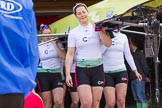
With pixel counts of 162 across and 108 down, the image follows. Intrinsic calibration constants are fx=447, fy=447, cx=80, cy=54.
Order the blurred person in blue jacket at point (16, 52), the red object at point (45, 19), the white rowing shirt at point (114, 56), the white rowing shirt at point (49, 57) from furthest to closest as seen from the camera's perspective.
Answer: the red object at point (45, 19) < the white rowing shirt at point (49, 57) < the white rowing shirt at point (114, 56) < the blurred person in blue jacket at point (16, 52)

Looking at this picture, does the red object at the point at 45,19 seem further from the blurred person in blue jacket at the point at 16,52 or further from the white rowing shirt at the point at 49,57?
the blurred person in blue jacket at the point at 16,52

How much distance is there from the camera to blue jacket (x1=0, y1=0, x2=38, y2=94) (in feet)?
8.20

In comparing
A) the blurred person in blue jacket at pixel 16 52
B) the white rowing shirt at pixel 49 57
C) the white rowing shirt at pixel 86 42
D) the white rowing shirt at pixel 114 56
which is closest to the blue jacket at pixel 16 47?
the blurred person in blue jacket at pixel 16 52

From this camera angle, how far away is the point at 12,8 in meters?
2.57

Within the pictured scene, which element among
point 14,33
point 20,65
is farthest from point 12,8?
point 20,65

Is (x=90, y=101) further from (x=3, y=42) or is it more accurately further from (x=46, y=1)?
(x=46, y=1)

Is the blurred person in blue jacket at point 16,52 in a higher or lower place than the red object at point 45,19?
lower

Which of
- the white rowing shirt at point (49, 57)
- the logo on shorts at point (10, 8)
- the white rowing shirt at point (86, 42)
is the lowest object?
the white rowing shirt at point (49, 57)

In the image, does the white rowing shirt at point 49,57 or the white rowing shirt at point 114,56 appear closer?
the white rowing shirt at point 114,56

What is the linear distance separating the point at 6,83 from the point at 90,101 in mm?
4376

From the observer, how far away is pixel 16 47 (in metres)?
2.56

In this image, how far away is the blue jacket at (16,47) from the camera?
8.20 ft

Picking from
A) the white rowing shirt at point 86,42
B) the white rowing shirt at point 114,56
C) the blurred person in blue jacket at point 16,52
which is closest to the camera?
the blurred person in blue jacket at point 16,52

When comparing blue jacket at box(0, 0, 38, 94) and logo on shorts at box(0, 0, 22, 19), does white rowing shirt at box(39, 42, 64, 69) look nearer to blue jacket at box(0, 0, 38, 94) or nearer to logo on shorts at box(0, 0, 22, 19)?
blue jacket at box(0, 0, 38, 94)
